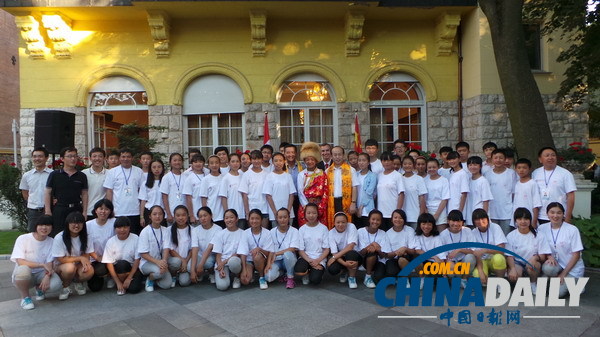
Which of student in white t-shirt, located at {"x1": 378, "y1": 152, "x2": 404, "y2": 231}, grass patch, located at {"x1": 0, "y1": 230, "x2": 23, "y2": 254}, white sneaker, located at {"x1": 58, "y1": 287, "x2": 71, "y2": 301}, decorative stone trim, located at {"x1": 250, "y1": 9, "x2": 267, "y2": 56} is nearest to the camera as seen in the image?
white sneaker, located at {"x1": 58, "y1": 287, "x2": 71, "y2": 301}

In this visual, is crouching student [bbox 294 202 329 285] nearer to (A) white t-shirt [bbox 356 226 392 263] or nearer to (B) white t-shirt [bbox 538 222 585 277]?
(A) white t-shirt [bbox 356 226 392 263]

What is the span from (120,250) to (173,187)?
1.32 m

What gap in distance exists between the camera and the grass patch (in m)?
7.95

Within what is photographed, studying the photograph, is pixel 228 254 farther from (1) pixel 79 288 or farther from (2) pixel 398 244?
(2) pixel 398 244

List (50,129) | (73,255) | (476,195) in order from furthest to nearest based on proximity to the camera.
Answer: (50,129), (476,195), (73,255)

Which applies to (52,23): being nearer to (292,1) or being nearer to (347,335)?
(292,1)

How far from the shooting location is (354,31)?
1111cm

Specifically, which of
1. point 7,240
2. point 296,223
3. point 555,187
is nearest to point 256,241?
point 296,223

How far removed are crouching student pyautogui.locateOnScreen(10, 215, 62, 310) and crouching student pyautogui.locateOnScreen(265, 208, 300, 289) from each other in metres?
2.64

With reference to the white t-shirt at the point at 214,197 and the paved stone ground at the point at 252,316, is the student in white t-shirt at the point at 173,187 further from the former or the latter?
the paved stone ground at the point at 252,316

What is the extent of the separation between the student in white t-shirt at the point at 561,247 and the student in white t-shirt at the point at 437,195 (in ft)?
4.16

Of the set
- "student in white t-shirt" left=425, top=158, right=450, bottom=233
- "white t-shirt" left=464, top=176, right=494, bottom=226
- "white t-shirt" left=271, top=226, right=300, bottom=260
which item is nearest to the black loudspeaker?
"white t-shirt" left=271, top=226, right=300, bottom=260

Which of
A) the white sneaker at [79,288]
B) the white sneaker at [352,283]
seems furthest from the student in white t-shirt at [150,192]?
the white sneaker at [352,283]

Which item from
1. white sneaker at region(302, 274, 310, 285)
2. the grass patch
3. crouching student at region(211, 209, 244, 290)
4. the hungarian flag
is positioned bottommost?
white sneaker at region(302, 274, 310, 285)
